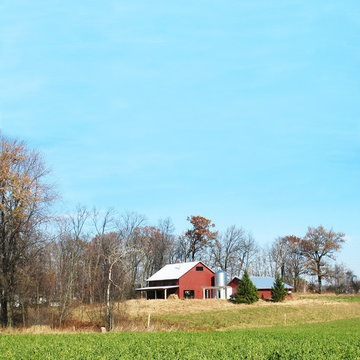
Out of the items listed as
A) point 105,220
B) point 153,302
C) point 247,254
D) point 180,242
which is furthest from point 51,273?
point 247,254

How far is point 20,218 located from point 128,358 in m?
23.4

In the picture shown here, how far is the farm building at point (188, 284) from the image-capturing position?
60719 mm

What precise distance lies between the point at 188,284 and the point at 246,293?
11110 mm

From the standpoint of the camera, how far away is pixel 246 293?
52500mm

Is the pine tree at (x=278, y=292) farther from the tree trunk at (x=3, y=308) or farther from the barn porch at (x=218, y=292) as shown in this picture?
the tree trunk at (x=3, y=308)

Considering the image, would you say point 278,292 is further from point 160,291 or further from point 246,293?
point 160,291

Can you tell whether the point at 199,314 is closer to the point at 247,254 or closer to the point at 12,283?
the point at 12,283

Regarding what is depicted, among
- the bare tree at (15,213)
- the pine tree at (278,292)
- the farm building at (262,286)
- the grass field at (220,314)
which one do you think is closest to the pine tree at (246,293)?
the grass field at (220,314)

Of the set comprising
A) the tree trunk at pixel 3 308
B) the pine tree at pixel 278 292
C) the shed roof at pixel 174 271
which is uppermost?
the shed roof at pixel 174 271

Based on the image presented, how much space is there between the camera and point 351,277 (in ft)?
336

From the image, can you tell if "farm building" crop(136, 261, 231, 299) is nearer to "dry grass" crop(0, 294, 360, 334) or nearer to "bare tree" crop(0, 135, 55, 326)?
"dry grass" crop(0, 294, 360, 334)

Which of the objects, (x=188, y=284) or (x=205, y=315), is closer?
(x=205, y=315)

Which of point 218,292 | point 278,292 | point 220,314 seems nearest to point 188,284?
point 218,292

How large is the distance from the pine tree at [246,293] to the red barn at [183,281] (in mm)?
9954
